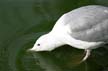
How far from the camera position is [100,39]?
3.01 m

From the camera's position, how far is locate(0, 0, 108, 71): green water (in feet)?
10.3

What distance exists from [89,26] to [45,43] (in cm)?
52

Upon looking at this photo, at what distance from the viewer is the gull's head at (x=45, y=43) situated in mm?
3193

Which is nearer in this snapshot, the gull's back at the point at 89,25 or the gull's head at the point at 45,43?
the gull's back at the point at 89,25

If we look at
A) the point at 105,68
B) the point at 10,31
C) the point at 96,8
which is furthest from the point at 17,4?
the point at 105,68

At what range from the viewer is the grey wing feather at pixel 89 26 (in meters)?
2.97

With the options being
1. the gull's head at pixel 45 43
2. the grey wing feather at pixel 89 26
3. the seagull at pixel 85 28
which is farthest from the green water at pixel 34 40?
the grey wing feather at pixel 89 26

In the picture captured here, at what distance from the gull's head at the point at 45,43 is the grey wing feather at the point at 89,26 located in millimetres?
280

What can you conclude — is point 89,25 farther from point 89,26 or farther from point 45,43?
point 45,43

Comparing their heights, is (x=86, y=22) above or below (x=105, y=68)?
above

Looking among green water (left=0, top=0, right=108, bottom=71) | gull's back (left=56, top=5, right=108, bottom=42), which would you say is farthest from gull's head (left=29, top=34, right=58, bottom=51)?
gull's back (left=56, top=5, right=108, bottom=42)

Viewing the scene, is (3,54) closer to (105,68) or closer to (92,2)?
(105,68)

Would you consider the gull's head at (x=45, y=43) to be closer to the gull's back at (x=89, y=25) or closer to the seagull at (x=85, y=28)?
the seagull at (x=85, y=28)

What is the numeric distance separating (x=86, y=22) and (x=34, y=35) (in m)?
0.69
